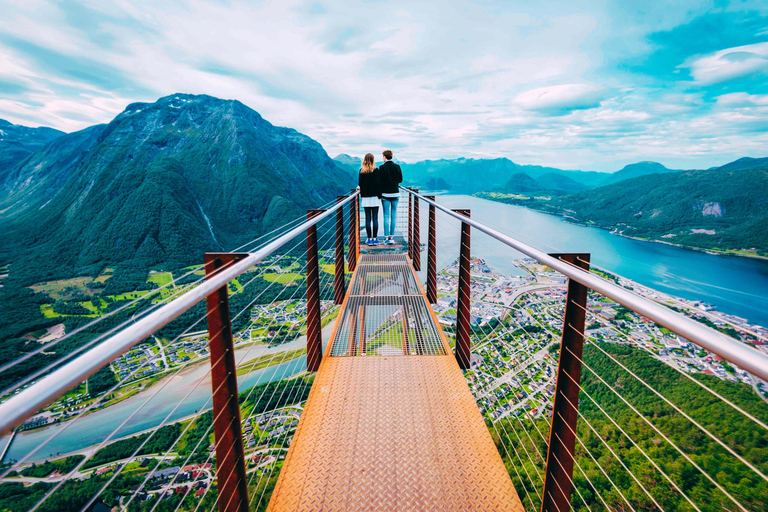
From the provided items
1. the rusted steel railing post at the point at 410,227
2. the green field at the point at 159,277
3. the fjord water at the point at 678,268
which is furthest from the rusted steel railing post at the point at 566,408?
the green field at the point at 159,277

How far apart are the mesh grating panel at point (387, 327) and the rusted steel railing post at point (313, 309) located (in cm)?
19

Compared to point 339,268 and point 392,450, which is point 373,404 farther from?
point 339,268

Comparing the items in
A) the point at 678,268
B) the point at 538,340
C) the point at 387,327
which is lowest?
the point at 678,268

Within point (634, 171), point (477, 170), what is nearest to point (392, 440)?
point (634, 171)

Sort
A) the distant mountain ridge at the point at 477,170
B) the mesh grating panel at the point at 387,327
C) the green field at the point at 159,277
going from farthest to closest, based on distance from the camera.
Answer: the distant mountain ridge at the point at 477,170 → the green field at the point at 159,277 → the mesh grating panel at the point at 387,327

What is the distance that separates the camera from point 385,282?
4.06m

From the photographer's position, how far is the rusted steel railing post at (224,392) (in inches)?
56.2

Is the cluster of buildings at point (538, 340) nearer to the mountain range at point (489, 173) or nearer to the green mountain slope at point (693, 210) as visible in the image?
the green mountain slope at point (693, 210)

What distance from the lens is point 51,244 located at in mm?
53844

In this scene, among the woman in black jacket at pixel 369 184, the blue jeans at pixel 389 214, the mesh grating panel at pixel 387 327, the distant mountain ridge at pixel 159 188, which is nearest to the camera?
the mesh grating panel at pixel 387 327

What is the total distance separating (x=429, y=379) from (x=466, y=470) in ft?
2.36

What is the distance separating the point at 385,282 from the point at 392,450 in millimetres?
2286

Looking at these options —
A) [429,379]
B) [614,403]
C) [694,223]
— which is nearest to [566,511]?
[429,379]

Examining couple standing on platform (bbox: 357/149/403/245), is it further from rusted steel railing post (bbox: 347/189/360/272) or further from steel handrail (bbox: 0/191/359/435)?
steel handrail (bbox: 0/191/359/435)
